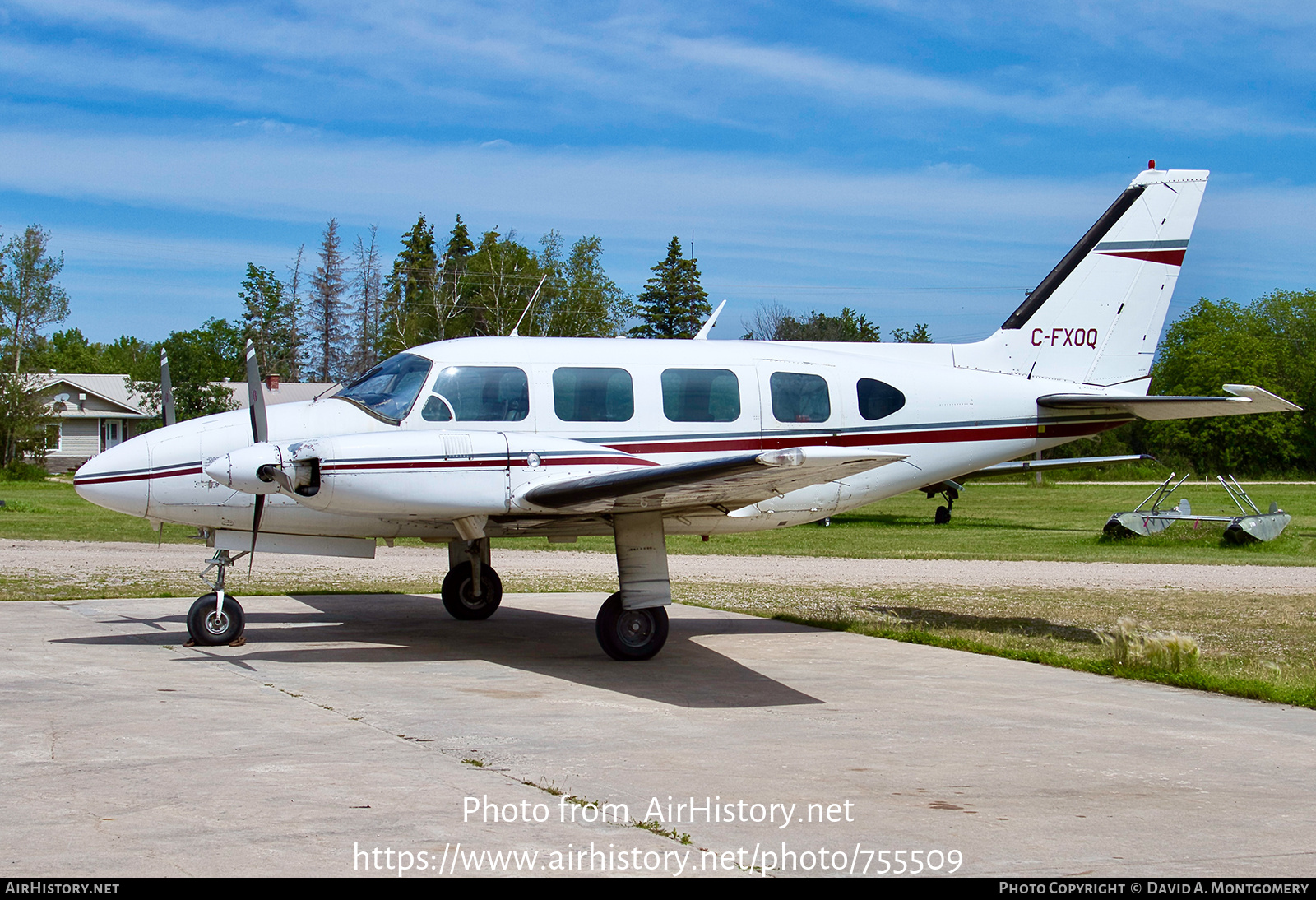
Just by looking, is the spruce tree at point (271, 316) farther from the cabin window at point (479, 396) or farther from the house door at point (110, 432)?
the cabin window at point (479, 396)

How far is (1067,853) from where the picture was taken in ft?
16.7

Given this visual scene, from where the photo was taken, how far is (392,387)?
11180 mm

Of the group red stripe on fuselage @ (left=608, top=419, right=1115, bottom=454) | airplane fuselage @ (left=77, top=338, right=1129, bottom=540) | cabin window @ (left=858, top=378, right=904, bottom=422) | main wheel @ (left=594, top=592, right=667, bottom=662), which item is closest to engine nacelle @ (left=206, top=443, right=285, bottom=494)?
airplane fuselage @ (left=77, top=338, right=1129, bottom=540)

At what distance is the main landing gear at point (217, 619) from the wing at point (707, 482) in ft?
10.3

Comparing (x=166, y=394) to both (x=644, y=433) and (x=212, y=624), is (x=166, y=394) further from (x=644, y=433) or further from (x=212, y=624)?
(x=644, y=433)

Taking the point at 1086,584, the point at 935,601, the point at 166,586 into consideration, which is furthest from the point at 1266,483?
the point at 166,586

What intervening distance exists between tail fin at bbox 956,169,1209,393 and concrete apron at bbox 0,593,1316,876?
13.9 feet

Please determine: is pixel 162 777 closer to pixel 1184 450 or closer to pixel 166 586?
pixel 166 586

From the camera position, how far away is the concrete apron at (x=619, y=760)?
16.6 feet

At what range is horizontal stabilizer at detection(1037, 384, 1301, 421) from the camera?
452 inches

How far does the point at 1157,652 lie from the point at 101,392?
8303cm

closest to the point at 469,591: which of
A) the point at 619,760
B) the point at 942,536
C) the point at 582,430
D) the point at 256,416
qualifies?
the point at 582,430

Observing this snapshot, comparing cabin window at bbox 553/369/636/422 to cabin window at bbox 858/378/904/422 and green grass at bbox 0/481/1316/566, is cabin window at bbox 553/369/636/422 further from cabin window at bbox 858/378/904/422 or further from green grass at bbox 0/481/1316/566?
green grass at bbox 0/481/1316/566

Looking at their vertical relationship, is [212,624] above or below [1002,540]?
above
